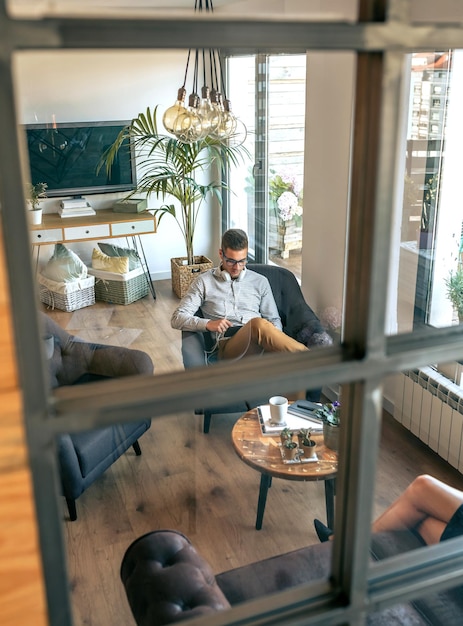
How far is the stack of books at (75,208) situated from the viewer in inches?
180

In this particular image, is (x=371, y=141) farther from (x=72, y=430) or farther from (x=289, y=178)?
(x=289, y=178)

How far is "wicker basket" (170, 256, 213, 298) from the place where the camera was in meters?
4.60

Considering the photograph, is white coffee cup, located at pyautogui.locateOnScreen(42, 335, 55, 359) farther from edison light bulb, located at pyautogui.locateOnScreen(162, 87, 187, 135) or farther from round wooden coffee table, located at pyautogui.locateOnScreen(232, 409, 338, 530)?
edison light bulb, located at pyautogui.locateOnScreen(162, 87, 187, 135)

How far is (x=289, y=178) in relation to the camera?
393cm

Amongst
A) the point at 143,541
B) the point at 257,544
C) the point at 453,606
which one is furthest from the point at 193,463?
the point at 453,606

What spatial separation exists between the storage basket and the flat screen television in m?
0.60

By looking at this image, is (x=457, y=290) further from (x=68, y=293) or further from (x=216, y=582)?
(x=68, y=293)

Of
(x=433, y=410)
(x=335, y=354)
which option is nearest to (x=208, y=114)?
(x=433, y=410)

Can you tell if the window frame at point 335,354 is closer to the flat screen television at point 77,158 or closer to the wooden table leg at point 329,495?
the wooden table leg at point 329,495

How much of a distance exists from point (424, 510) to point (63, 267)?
3314 millimetres

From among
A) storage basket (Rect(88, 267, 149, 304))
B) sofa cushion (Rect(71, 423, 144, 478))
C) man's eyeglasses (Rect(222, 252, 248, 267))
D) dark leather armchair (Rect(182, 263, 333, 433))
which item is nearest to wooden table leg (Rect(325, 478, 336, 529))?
dark leather armchair (Rect(182, 263, 333, 433))

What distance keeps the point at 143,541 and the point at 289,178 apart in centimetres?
273

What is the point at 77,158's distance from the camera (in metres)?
4.61

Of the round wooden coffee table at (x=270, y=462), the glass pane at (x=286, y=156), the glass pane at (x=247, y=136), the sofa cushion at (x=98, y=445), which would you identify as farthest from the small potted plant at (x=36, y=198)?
the round wooden coffee table at (x=270, y=462)
